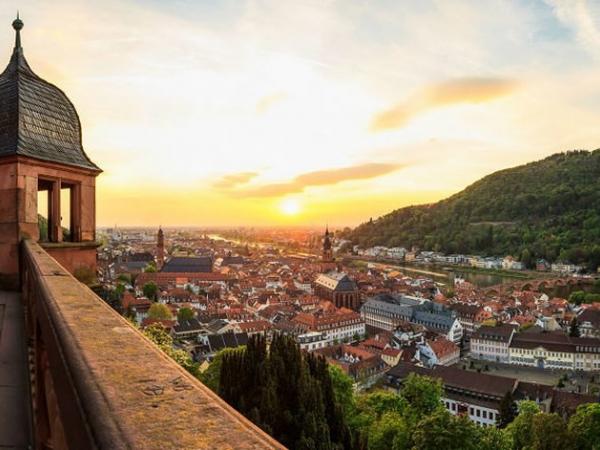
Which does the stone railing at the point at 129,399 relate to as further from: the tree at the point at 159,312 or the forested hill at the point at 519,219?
the forested hill at the point at 519,219

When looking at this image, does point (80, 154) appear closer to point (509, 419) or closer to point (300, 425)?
point (300, 425)

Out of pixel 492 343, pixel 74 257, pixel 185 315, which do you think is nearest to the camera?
pixel 74 257

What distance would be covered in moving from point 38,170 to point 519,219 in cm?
16147

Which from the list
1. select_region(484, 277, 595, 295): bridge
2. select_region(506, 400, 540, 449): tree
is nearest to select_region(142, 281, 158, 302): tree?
select_region(506, 400, 540, 449): tree

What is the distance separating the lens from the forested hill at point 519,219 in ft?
397

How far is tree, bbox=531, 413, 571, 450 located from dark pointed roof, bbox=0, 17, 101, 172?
2023 cm

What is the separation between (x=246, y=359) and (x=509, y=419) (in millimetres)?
19027

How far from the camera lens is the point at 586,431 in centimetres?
2192

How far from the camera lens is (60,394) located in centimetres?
152

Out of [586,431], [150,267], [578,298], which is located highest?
[150,267]

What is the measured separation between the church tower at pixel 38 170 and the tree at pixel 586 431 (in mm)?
21658

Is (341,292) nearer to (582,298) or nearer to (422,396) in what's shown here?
(582,298)

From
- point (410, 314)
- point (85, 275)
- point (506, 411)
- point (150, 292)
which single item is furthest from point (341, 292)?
point (85, 275)

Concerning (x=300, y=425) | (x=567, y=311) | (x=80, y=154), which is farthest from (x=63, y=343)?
(x=567, y=311)
